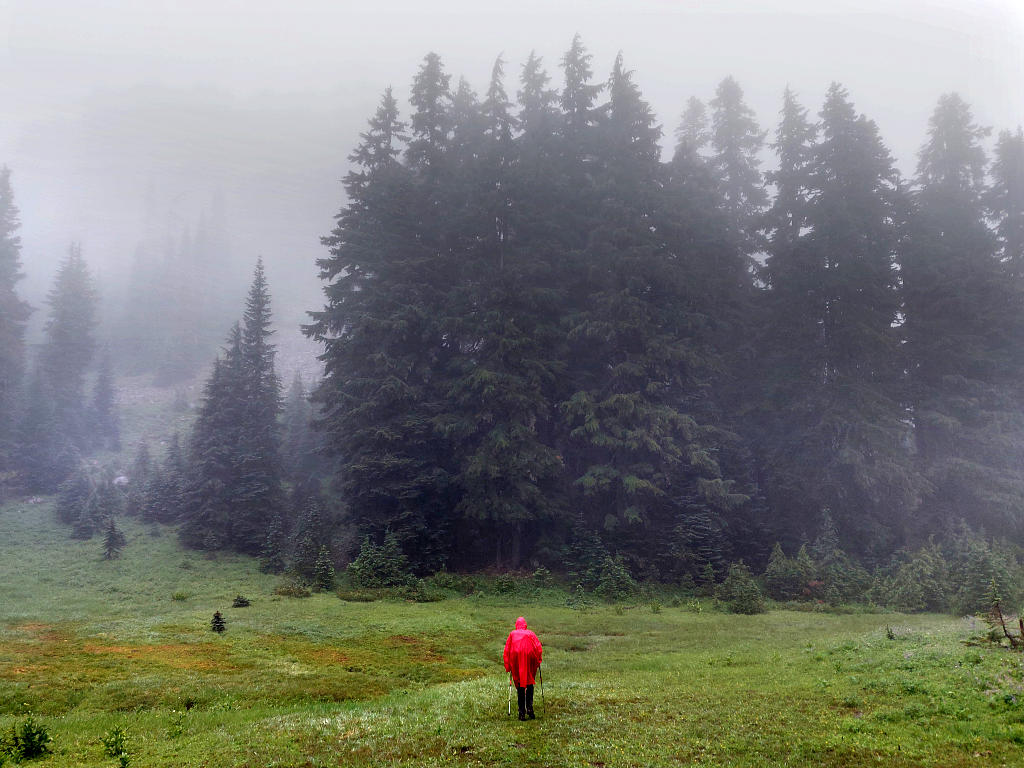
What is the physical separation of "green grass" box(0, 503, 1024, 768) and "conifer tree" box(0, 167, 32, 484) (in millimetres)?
35530

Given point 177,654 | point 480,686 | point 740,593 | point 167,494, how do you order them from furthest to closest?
point 167,494 < point 740,593 < point 177,654 < point 480,686

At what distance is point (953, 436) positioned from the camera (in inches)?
1516

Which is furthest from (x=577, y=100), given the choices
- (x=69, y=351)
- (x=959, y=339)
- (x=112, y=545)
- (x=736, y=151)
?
(x=69, y=351)

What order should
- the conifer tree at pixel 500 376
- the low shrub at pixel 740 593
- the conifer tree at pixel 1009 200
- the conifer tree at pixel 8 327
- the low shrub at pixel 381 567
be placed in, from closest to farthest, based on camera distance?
the low shrub at pixel 740 593
the low shrub at pixel 381 567
the conifer tree at pixel 500 376
the conifer tree at pixel 1009 200
the conifer tree at pixel 8 327

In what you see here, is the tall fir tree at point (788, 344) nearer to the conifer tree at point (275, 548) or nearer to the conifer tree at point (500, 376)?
the conifer tree at point (500, 376)

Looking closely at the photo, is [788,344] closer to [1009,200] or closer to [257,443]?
[1009,200]

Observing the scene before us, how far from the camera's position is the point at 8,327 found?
57.4 m

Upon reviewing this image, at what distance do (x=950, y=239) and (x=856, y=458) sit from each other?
20680mm

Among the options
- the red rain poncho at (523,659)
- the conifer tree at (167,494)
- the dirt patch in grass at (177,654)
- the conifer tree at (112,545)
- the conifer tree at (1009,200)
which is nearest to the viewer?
the red rain poncho at (523,659)

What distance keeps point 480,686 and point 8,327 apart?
67014mm

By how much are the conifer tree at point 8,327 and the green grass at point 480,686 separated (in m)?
35.5

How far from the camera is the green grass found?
34.1 feet

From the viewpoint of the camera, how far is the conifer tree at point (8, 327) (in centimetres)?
5425

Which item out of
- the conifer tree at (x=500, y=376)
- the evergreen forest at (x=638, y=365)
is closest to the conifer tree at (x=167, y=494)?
the evergreen forest at (x=638, y=365)
